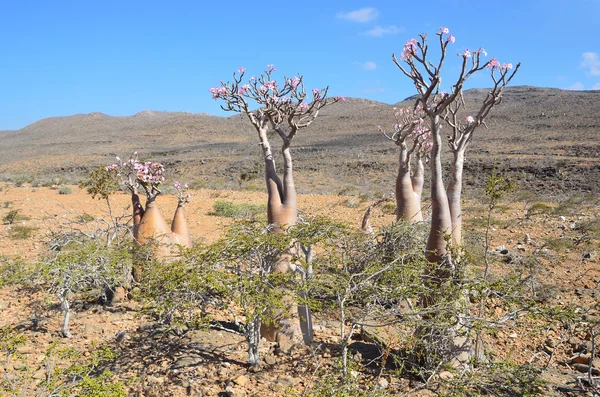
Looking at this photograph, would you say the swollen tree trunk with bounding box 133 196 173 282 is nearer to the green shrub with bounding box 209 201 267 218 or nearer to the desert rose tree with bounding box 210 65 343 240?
the desert rose tree with bounding box 210 65 343 240

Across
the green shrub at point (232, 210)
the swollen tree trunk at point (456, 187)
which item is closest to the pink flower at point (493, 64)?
the swollen tree trunk at point (456, 187)

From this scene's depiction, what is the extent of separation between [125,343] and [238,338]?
95cm

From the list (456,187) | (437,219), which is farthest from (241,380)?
(456,187)

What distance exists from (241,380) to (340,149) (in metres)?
27.7

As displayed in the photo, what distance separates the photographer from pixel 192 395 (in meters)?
3.01

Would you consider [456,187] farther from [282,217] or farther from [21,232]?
[21,232]

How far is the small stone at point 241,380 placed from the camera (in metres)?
3.12

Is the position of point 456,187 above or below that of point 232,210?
above

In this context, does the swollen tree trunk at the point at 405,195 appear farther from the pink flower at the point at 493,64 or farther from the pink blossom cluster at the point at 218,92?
the pink blossom cluster at the point at 218,92

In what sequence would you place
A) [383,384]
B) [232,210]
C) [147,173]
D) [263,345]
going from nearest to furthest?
[383,384]
[263,345]
[147,173]
[232,210]

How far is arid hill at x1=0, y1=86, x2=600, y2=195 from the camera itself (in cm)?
1834

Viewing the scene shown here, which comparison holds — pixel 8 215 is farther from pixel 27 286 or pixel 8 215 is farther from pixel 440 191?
pixel 440 191

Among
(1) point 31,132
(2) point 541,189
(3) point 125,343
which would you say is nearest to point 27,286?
(3) point 125,343

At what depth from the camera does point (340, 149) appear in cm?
3031
